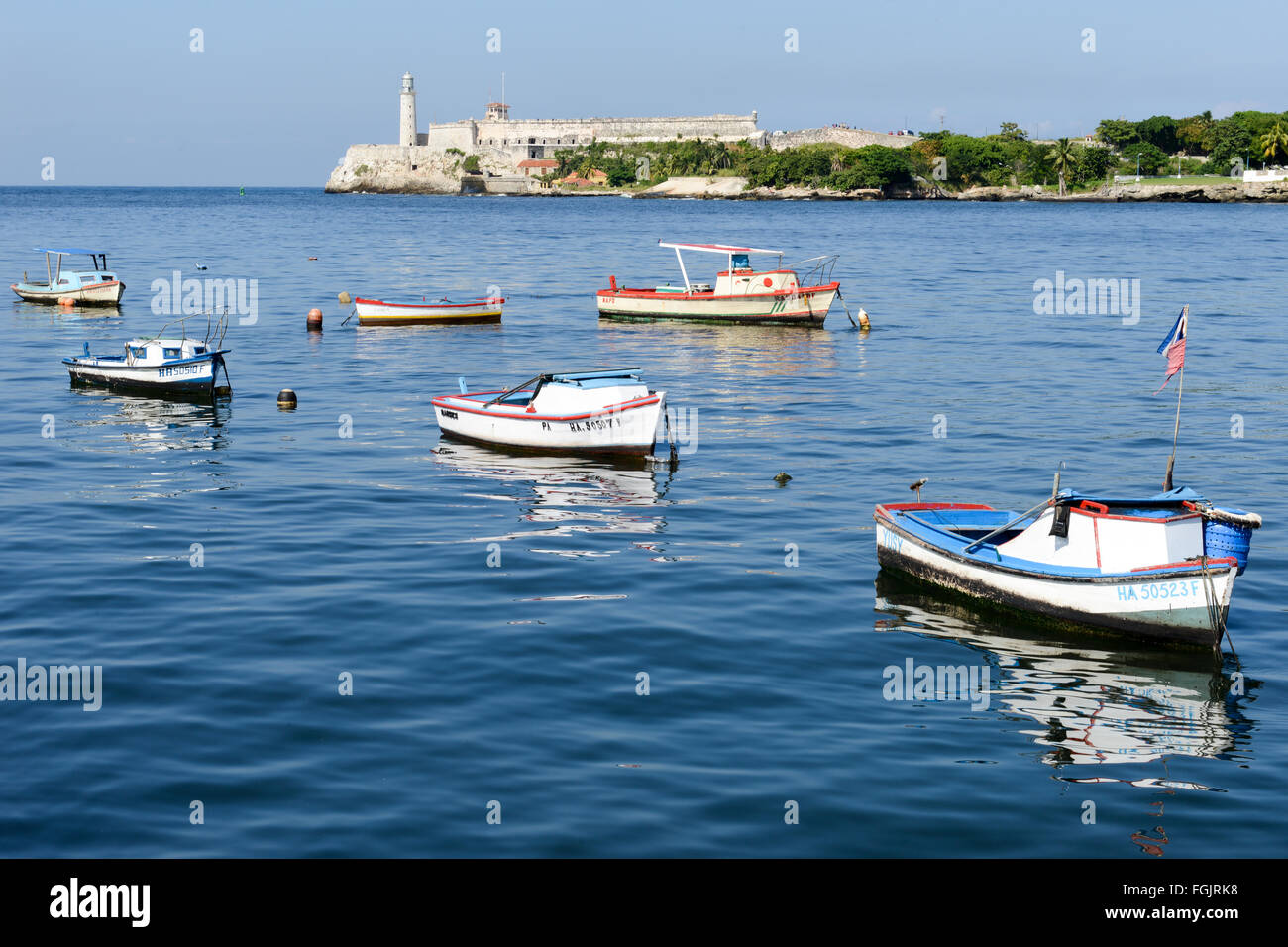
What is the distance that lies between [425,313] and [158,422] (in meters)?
24.5

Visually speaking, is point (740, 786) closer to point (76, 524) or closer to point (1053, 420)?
point (76, 524)

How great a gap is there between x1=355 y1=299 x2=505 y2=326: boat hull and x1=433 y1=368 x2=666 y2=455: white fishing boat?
2810 cm

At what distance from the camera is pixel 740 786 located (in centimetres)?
1386

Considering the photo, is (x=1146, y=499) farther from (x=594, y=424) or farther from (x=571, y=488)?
(x=594, y=424)

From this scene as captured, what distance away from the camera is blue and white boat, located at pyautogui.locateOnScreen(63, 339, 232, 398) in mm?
38156

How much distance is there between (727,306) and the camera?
196 feet

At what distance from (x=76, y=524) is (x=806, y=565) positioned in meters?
14.0

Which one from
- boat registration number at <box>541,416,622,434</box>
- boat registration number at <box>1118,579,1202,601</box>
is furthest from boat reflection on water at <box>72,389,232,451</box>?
boat registration number at <box>1118,579,1202,601</box>

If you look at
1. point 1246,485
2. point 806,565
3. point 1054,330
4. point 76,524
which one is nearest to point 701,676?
point 806,565

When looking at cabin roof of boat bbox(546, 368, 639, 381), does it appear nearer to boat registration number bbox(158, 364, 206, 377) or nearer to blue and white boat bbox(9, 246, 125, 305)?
boat registration number bbox(158, 364, 206, 377)

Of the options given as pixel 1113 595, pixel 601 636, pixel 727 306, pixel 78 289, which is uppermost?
pixel 78 289

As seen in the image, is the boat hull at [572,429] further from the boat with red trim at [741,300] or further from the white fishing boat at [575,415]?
the boat with red trim at [741,300]

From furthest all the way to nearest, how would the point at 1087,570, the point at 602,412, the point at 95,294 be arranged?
the point at 95,294
the point at 602,412
the point at 1087,570

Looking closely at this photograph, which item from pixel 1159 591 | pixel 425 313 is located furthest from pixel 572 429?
pixel 425 313
